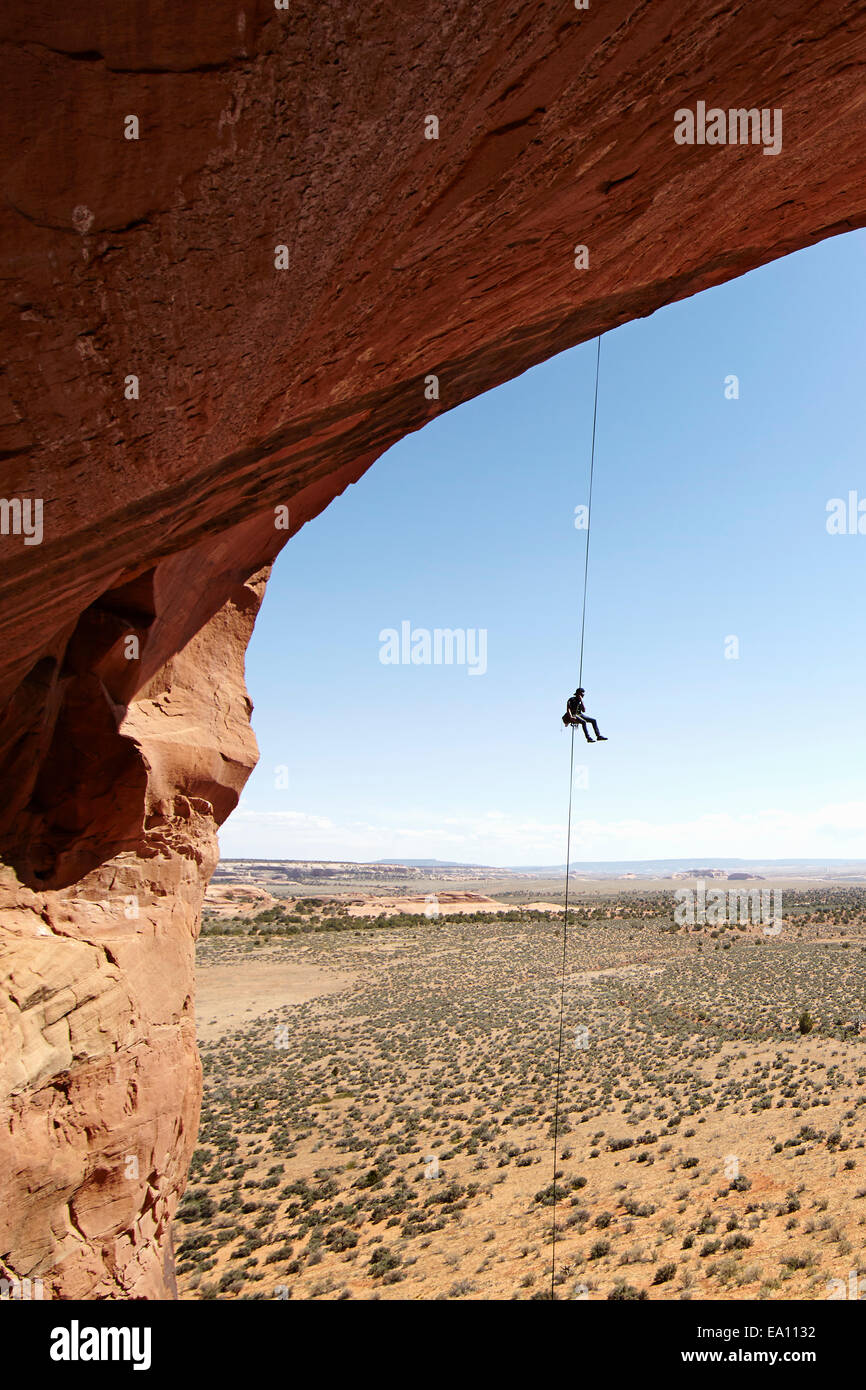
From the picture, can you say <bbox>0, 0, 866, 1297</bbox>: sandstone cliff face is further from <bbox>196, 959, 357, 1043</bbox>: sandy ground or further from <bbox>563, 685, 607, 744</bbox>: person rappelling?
<bbox>196, 959, 357, 1043</bbox>: sandy ground

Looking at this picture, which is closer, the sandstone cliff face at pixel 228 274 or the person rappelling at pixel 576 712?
the sandstone cliff face at pixel 228 274

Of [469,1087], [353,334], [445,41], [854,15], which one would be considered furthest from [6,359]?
[469,1087]

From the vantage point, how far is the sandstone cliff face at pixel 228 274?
Result: 3.22 metres

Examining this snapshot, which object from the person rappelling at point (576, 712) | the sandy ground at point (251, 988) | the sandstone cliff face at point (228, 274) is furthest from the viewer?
the sandy ground at point (251, 988)

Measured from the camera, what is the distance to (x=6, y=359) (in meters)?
3.65

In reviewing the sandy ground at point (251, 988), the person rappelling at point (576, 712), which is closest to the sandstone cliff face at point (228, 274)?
the person rappelling at point (576, 712)

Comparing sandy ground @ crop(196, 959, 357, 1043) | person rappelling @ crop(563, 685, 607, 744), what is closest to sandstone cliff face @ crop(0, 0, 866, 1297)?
person rappelling @ crop(563, 685, 607, 744)

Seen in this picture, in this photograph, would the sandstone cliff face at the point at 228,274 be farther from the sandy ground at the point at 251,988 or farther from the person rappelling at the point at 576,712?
the sandy ground at the point at 251,988

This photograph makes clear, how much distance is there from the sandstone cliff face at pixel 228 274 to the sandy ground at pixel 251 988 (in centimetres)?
2804

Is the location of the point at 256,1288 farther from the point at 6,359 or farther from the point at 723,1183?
the point at 6,359

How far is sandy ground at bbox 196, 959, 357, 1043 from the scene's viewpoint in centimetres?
3662

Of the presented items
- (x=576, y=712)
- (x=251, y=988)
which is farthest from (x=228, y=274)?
(x=251, y=988)

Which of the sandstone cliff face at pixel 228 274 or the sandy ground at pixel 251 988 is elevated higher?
the sandstone cliff face at pixel 228 274

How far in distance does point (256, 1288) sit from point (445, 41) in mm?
16984
